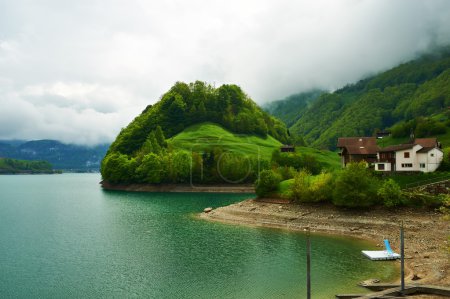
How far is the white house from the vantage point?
263 feet

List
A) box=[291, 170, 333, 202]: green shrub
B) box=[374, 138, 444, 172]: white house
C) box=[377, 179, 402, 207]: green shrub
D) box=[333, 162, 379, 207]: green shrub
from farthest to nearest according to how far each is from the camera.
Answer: box=[374, 138, 444, 172]: white house → box=[291, 170, 333, 202]: green shrub → box=[333, 162, 379, 207]: green shrub → box=[377, 179, 402, 207]: green shrub

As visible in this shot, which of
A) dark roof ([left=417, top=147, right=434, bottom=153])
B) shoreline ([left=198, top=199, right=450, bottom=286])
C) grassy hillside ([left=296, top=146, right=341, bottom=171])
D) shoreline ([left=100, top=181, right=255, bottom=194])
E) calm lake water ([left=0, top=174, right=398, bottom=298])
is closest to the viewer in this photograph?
calm lake water ([left=0, top=174, right=398, bottom=298])

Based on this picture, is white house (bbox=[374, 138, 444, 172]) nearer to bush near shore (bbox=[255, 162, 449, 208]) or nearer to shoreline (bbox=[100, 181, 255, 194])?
bush near shore (bbox=[255, 162, 449, 208])

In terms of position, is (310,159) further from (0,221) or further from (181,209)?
(0,221)

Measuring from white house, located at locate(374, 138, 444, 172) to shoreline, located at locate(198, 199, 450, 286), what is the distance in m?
21.4

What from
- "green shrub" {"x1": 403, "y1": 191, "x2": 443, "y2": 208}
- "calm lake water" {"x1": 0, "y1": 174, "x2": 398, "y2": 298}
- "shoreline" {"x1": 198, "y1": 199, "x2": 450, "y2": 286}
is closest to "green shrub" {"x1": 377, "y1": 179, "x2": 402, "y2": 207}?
"green shrub" {"x1": 403, "y1": 191, "x2": 443, "y2": 208}

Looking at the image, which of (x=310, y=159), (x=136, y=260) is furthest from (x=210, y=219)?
(x=310, y=159)

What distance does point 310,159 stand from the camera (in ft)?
506

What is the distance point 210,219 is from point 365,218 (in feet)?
101

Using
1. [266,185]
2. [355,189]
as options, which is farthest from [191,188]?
[355,189]

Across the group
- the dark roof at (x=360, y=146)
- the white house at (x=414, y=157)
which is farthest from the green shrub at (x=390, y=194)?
the dark roof at (x=360, y=146)

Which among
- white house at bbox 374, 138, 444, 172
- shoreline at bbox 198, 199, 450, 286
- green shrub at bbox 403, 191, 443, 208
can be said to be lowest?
shoreline at bbox 198, 199, 450, 286

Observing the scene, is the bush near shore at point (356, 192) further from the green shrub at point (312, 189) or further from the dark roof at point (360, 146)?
the dark roof at point (360, 146)

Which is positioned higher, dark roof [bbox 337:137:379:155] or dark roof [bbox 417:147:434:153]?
dark roof [bbox 337:137:379:155]
